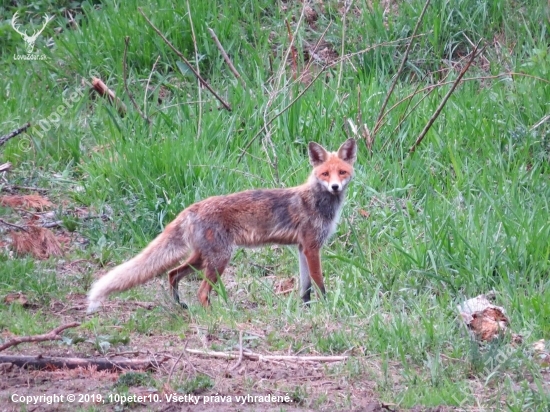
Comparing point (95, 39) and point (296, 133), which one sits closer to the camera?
point (296, 133)

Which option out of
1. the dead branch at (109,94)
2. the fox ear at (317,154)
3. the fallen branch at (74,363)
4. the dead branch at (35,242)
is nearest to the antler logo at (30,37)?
the dead branch at (109,94)

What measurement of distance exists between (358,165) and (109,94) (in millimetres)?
3736

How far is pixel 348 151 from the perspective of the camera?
304 inches

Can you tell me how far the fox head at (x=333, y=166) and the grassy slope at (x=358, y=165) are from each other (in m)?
0.64

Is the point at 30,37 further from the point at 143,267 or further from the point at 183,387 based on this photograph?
the point at 183,387

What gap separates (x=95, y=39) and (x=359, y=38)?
3791 millimetres

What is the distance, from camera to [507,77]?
10406mm

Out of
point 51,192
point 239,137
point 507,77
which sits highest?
point 507,77

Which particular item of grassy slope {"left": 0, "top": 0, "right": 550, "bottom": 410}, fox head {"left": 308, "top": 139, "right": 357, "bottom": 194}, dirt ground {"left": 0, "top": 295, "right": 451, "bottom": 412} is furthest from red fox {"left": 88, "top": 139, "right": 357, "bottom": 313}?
Result: dirt ground {"left": 0, "top": 295, "right": 451, "bottom": 412}

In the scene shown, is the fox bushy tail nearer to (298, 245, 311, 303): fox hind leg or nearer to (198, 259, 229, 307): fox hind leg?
(198, 259, 229, 307): fox hind leg

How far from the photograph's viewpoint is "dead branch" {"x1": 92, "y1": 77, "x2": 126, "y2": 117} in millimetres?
10641

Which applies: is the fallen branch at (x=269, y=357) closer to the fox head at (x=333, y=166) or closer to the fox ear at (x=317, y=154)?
the fox head at (x=333, y=166)

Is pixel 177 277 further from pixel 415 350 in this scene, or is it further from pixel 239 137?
pixel 239 137

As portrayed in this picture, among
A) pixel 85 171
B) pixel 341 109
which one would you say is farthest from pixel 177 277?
pixel 341 109
